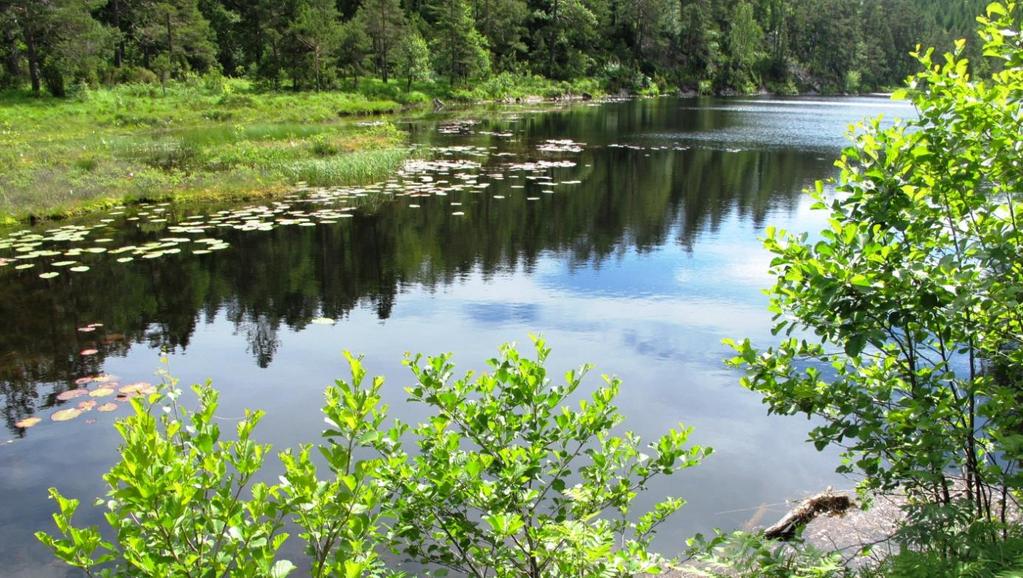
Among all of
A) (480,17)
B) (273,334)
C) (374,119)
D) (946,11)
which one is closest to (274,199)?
(273,334)

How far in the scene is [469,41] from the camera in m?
64.0

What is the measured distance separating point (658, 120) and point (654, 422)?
42.8 metres

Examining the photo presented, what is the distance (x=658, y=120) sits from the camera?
47.3 meters

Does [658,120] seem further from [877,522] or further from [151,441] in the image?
[151,441]

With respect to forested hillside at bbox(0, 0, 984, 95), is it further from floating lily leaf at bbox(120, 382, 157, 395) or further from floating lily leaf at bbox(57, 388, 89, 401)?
floating lily leaf at bbox(120, 382, 157, 395)

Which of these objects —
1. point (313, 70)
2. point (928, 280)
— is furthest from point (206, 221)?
point (313, 70)

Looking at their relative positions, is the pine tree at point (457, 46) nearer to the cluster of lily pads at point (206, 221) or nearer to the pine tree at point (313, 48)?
the pine tree at point (313, 48)

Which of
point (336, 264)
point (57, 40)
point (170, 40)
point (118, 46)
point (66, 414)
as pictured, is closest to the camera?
point (66, 414)

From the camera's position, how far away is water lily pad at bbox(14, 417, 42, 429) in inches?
292

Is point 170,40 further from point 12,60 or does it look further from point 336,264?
point 336,264

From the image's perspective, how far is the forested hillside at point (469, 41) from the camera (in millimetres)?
40125

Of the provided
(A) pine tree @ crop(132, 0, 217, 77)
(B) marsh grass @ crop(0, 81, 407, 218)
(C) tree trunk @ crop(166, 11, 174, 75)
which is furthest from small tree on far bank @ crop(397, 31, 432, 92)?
(B) marsh grass @ crop(0, 81, 407, 218)

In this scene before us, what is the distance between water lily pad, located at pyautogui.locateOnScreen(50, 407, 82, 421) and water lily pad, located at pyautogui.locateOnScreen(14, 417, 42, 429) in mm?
146

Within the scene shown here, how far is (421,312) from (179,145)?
724 inches
